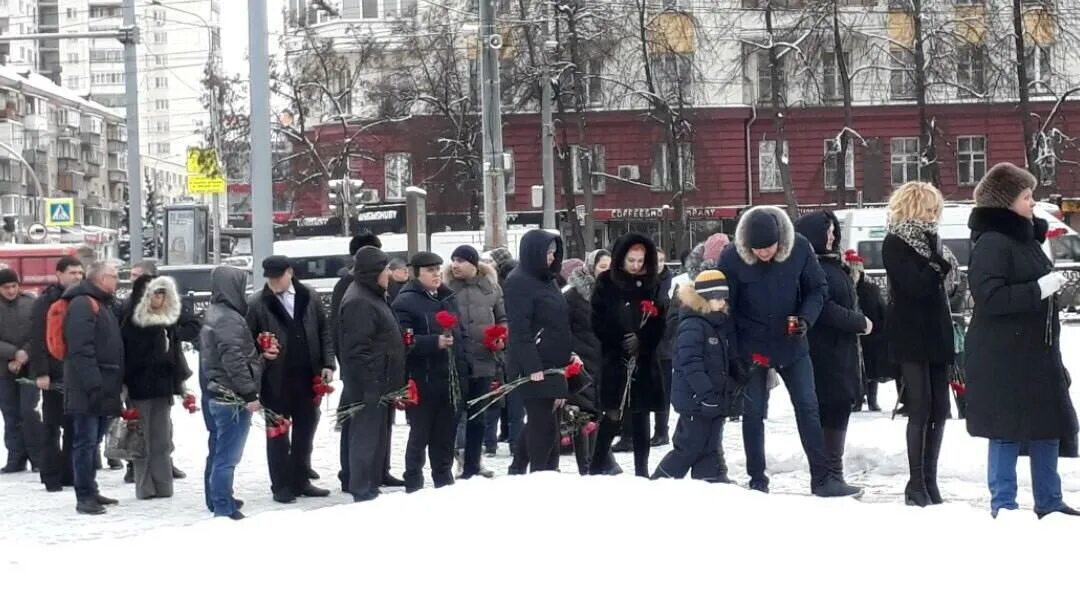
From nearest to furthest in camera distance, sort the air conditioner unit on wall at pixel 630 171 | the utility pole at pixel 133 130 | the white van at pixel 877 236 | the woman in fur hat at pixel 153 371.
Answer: the woman in fur hat at pixel 153 371 < the utility pole at pixel 133 130 < the white van at pixel 877 236 < the air conditioner unit on wall at pixel 630 171

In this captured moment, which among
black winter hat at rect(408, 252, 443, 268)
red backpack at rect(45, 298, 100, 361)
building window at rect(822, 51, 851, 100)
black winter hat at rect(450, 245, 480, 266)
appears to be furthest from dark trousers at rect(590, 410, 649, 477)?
building window at rect(822, 51, 851, 100)

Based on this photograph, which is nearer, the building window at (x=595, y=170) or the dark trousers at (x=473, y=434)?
the dark trousers at (x=473, y=434)

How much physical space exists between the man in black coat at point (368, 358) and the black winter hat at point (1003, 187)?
163 inches

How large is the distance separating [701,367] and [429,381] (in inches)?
96.1

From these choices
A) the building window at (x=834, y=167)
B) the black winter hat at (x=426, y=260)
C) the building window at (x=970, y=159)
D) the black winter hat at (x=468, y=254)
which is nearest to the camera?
the black winter hat at (x=426, y=260)

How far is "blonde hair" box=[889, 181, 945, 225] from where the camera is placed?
9.92 metres

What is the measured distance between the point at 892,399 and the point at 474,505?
12048 mm

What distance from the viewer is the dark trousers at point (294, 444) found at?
12133mm

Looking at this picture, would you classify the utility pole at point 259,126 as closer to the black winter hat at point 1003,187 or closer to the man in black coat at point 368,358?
the man in black coat at point 368,358

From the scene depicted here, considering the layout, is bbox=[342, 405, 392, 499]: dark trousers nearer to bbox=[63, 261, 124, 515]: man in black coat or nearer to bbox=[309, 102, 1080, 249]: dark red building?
bbox=[63, 261, 124, 515]: man in black coat

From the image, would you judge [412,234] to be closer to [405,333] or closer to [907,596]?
[405,333]

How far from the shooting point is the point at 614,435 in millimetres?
11945

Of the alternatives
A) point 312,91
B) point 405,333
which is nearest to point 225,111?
point 312,91

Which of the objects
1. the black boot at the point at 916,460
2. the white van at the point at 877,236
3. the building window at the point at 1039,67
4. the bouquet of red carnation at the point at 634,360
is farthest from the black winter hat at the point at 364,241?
the building window at the point at 1039,67
